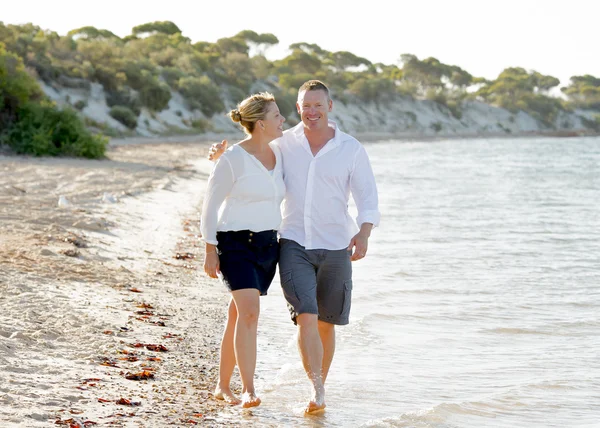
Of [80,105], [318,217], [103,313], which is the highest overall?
[80,105]

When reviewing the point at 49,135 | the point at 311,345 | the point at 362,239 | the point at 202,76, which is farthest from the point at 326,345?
the point at 202,76

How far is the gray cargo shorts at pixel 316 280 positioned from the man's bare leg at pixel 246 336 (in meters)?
0.20

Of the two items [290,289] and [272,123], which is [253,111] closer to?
[272,123]

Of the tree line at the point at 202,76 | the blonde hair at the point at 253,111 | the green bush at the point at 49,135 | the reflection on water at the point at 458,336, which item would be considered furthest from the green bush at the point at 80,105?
the blonde hair at the point at 253,111

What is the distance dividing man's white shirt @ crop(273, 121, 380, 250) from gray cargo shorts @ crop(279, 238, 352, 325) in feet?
0.17

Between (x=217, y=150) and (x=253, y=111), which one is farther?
(x=217, y=150)

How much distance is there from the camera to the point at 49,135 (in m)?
20.1

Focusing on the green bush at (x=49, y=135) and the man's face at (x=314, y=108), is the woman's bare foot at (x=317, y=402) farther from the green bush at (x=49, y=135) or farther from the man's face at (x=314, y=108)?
the green bush at (x=49, y=135)

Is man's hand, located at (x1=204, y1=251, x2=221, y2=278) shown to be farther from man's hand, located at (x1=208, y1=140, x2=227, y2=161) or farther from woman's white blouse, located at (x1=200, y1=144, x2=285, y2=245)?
man's hand, located at (x1=208, y1=140, x2=227, y2=161)

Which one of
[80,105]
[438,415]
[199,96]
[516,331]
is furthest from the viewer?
[199,96]

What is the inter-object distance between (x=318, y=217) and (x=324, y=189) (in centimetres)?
15

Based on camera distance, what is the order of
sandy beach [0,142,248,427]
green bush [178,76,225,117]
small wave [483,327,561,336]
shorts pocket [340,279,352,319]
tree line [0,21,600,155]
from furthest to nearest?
green bush [178,76,225,117]
tree line [0,21,600,155]
small wave [483,327,561,336]
shorts pocket [340,279,352,319]
sandy beach [0,142,248,427]

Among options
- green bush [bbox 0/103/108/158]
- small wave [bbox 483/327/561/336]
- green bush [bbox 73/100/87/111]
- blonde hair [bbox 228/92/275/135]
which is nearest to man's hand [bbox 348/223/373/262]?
blonde hair [bbox 228/92/275/135]

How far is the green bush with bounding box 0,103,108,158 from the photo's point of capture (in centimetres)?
1978
